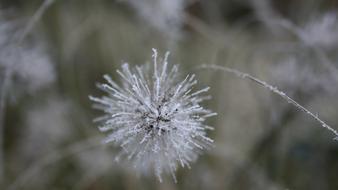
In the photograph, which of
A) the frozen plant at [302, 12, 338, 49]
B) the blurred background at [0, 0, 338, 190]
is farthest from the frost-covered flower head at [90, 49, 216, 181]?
the frozen plant at [302, 12, 338, 49]

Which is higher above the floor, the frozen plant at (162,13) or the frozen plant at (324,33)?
the frozen plant at (162,13)

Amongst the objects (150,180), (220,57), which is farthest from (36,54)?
(220,57)

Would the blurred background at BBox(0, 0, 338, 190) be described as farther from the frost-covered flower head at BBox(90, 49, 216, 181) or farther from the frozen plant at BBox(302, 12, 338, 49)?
the frost-covered flower head at BBox(90, 49, 216, 181)

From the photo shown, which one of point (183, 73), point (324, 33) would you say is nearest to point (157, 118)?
point (183, 73)

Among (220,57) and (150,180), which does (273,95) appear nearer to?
(220,57)

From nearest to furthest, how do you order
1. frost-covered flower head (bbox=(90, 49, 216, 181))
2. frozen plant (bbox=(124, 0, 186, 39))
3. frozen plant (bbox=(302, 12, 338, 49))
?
frost-covered flower head (bbox=(90, 49, 216, 181)) → frozen plant (bbox=(302, 12, 338, 49)) → frozen plant (bbox=(124, 0, 186, 39))

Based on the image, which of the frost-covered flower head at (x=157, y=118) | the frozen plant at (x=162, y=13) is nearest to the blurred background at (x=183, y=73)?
the frozen plant at (x=162, y=13)

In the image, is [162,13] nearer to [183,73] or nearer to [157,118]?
[183,73]

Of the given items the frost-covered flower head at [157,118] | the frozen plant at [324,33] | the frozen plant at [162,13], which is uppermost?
the frozen plant at [162,13]

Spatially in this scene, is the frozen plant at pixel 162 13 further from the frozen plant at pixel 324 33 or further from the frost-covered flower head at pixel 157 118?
the frost-covered flower head at pixel 157 118
